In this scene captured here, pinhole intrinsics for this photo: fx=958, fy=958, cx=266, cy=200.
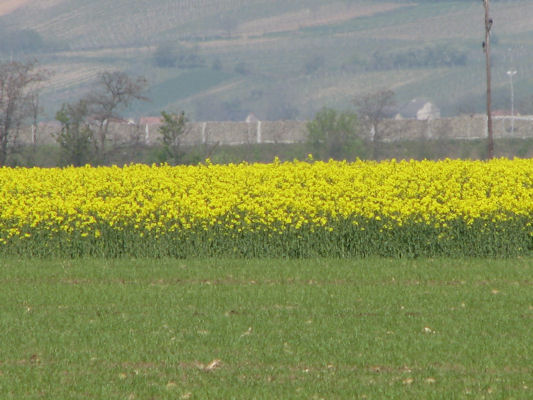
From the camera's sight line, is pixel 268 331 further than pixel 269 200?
No

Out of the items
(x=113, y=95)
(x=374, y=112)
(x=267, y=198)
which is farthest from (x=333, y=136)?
(x=267, y=198)

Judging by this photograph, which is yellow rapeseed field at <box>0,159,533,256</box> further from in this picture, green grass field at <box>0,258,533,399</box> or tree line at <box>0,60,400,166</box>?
tree line at <box>0,60,400,166</box>

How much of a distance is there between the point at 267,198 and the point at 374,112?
107m

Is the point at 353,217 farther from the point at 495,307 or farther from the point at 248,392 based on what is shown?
the point at 248,392

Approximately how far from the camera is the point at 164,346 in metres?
11.0

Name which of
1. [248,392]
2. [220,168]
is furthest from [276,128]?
[248,392]

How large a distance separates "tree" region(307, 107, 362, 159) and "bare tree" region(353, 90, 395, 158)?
2.38m

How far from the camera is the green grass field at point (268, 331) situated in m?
9.39

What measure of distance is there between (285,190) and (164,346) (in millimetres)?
9807

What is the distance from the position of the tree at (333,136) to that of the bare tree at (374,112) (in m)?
2.38

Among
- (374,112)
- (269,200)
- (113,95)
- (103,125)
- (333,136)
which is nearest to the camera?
(269,200)

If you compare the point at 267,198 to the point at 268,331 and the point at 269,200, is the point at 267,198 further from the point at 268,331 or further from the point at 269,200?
the point at 268,331

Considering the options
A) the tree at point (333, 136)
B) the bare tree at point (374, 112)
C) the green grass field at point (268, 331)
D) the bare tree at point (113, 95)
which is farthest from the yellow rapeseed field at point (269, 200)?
the bare tree at point (374, 112)

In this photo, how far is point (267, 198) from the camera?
791 inches
